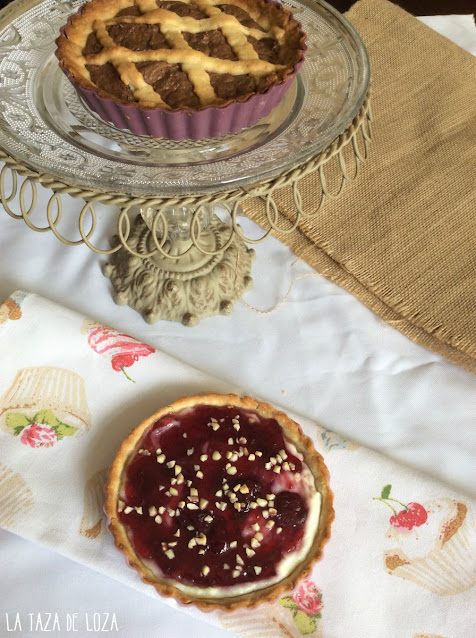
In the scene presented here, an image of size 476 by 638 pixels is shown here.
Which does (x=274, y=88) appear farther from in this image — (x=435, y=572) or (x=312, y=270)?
(x=435, y=572)

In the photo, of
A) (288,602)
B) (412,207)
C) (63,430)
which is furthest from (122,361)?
(412,207)

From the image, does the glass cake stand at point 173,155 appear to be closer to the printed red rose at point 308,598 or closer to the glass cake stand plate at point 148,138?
the glass cake stand plate at point 148,138

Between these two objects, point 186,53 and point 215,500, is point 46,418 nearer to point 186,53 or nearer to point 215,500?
point 215,500

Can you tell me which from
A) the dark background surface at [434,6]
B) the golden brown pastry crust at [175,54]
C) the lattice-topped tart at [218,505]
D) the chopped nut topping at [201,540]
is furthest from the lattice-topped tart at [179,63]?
the dark background surface at [434,6]

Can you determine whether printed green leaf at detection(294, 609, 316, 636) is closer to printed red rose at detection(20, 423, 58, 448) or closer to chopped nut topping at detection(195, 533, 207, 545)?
chopped nut topping at detection(195, 533, 207, 545)

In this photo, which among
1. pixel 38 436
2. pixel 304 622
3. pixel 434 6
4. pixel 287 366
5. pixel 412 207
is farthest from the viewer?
pixel 434 6
